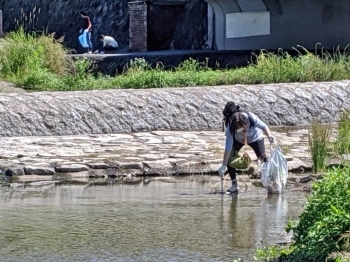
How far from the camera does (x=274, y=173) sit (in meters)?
10.8

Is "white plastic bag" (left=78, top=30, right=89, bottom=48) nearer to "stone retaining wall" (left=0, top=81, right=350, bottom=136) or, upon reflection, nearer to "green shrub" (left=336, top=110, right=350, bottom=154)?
"stone retaining wall" (left=0, top=81, right=350, bottom=136)

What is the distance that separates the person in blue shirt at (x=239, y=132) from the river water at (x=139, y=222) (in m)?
0.36

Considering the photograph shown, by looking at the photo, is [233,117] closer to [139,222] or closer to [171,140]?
[139,222]

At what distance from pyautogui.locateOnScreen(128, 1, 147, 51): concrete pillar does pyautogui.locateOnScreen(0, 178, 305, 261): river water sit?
22.4 m

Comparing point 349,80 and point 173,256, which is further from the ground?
point 349,80

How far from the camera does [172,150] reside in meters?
13.6

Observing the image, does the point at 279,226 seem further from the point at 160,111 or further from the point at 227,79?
the point at 227,79

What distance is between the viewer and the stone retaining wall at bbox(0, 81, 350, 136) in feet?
49.9

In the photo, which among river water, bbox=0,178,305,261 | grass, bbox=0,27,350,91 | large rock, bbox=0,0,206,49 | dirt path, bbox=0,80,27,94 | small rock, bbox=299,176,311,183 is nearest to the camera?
river water, bbox=0,178,305,261

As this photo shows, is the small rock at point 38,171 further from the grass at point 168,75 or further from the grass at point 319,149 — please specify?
the grass at point 168,75

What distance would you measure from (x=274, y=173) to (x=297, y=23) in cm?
1797

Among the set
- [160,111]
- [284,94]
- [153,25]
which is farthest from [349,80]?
[153,25]

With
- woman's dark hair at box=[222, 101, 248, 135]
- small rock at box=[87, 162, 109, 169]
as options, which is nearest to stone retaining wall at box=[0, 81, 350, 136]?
small rock at box=[87, 162, 109, 169]

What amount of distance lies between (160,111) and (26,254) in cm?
831
